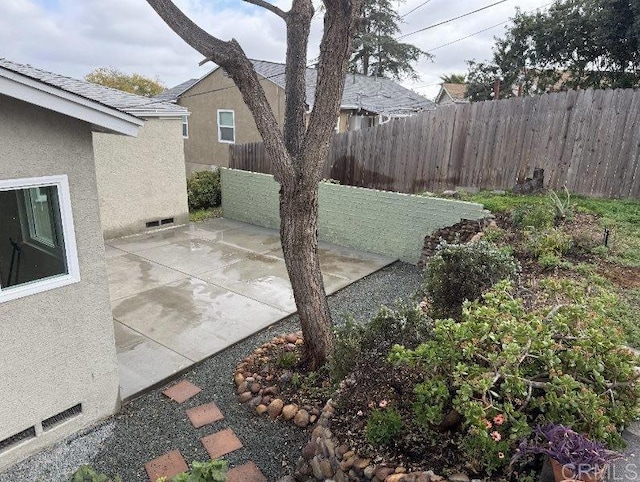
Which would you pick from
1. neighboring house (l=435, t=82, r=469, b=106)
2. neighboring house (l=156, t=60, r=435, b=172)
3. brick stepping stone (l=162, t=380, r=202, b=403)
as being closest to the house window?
neighboring house (l=156, t=60, r=435, b=172)

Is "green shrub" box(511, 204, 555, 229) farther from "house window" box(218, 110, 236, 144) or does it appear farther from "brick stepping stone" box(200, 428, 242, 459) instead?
"house window" box(218, 110, 236, 144)

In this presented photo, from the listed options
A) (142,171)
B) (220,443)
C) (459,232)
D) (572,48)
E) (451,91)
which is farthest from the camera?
(451,91)

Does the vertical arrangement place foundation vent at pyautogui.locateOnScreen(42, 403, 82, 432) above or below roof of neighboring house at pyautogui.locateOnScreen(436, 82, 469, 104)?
below

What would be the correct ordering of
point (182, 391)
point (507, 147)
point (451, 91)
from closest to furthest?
point (182, 391), point (507, 147), point (451, 91)

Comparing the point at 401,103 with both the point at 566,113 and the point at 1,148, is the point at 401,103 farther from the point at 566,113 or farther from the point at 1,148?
the point at 1,148

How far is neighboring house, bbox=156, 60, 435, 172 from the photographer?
14570mm

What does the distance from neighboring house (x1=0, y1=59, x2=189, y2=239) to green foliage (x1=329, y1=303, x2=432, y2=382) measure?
7730mm

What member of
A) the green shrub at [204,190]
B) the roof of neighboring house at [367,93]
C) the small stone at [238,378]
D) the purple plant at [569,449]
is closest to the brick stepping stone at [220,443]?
the small stone at [238,378]

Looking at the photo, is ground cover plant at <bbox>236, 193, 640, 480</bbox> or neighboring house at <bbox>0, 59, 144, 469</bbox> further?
neighboring house at <bbox>0, 59, 144, 469</bbox>

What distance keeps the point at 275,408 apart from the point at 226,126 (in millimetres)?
13298

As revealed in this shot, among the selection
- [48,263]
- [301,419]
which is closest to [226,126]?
[48,263]

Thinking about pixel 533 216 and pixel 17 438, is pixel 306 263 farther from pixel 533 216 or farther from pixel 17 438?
pixel 533 216

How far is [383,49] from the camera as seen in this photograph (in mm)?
26562

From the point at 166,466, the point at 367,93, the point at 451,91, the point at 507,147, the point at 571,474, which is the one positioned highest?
the point at 451,91
